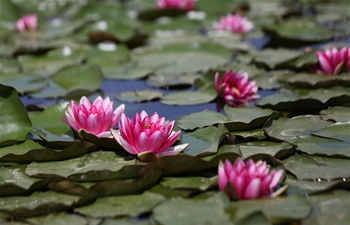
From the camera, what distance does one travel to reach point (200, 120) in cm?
250

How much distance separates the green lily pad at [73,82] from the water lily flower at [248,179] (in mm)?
1471

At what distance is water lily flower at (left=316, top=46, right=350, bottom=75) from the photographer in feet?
9.64

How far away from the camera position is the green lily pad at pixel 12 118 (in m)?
2.35

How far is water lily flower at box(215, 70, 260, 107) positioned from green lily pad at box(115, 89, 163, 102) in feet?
1.15

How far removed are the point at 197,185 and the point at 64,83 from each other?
1.58 metres

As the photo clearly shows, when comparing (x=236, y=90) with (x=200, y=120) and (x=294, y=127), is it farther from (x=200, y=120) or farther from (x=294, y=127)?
(x=294, y=127)

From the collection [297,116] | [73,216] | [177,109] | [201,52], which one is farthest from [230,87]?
[73,216]

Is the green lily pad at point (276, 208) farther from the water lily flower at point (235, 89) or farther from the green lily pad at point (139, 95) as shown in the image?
the green lily pad at point (139, 95)

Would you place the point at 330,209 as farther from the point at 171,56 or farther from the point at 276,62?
the point at 171,56

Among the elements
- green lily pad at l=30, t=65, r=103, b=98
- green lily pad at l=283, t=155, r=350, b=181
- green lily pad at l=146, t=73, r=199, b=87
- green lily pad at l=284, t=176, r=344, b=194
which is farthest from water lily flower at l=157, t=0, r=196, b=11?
green lily pad at l=284, t=176, r=344, b=194

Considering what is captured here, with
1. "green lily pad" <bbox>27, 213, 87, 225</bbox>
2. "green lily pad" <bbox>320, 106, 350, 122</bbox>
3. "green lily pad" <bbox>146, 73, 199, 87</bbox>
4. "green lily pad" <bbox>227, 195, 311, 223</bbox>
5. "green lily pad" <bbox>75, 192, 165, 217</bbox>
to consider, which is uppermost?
"green lily pad" <bbox>320, 106, 350, 122</bbox>

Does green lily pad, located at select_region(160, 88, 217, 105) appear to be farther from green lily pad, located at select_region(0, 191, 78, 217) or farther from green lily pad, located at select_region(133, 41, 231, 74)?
green lily pad, located at select_region(0, 191, 78, 217)

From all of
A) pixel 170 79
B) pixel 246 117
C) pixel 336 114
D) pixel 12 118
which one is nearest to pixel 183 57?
pixel 170 79

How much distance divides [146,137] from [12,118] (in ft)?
2.46
